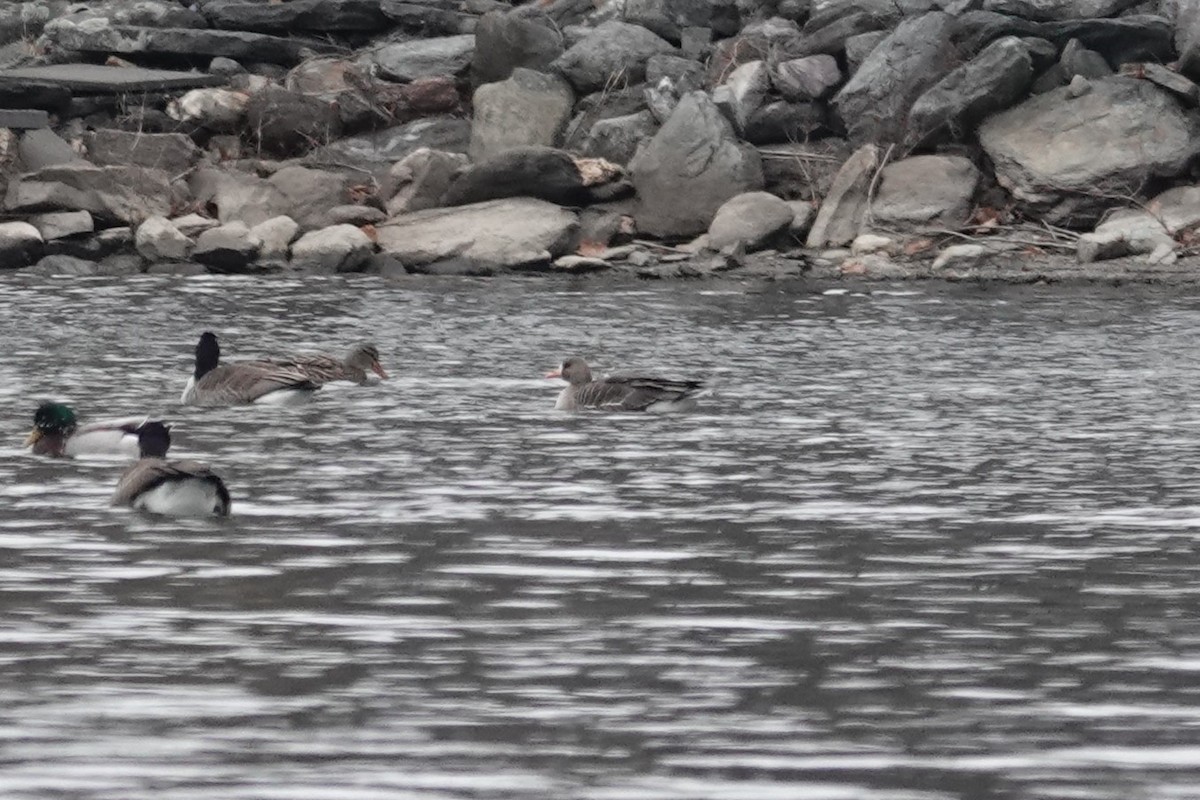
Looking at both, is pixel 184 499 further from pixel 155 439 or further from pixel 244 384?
pixel 244 384

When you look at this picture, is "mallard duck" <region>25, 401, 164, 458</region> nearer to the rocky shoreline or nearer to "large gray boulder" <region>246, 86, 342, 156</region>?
the rocky shoreline

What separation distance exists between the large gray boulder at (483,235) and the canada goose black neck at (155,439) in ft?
64.6

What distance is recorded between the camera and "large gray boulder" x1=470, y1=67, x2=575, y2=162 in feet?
127

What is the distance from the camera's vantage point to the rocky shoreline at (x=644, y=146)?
34.7m

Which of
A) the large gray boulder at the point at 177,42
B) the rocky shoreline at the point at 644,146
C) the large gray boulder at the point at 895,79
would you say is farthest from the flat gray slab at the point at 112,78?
the large gray boulder at the point at 895,79

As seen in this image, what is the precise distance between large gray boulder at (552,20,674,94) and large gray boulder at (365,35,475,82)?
219 centimetres

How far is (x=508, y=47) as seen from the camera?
4088 cm

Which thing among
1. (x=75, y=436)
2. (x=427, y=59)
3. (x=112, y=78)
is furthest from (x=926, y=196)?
(x=75, y=436)

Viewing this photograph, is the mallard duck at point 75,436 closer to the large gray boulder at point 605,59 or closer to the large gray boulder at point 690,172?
the large gray boulder at point 690,172

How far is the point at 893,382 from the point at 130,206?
1901 cm

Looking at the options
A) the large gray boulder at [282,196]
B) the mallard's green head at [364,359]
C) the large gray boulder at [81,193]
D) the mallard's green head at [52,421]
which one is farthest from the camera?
the large gray boulder at [282,196]

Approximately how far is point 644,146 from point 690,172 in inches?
55.4

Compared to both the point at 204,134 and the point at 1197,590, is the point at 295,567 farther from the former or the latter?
the point at 204,134

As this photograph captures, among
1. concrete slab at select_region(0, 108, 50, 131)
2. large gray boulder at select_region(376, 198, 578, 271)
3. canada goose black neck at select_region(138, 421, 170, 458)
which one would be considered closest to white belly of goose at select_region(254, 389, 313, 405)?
canada goose black neck at select_region(138, 421, 170, 458)
